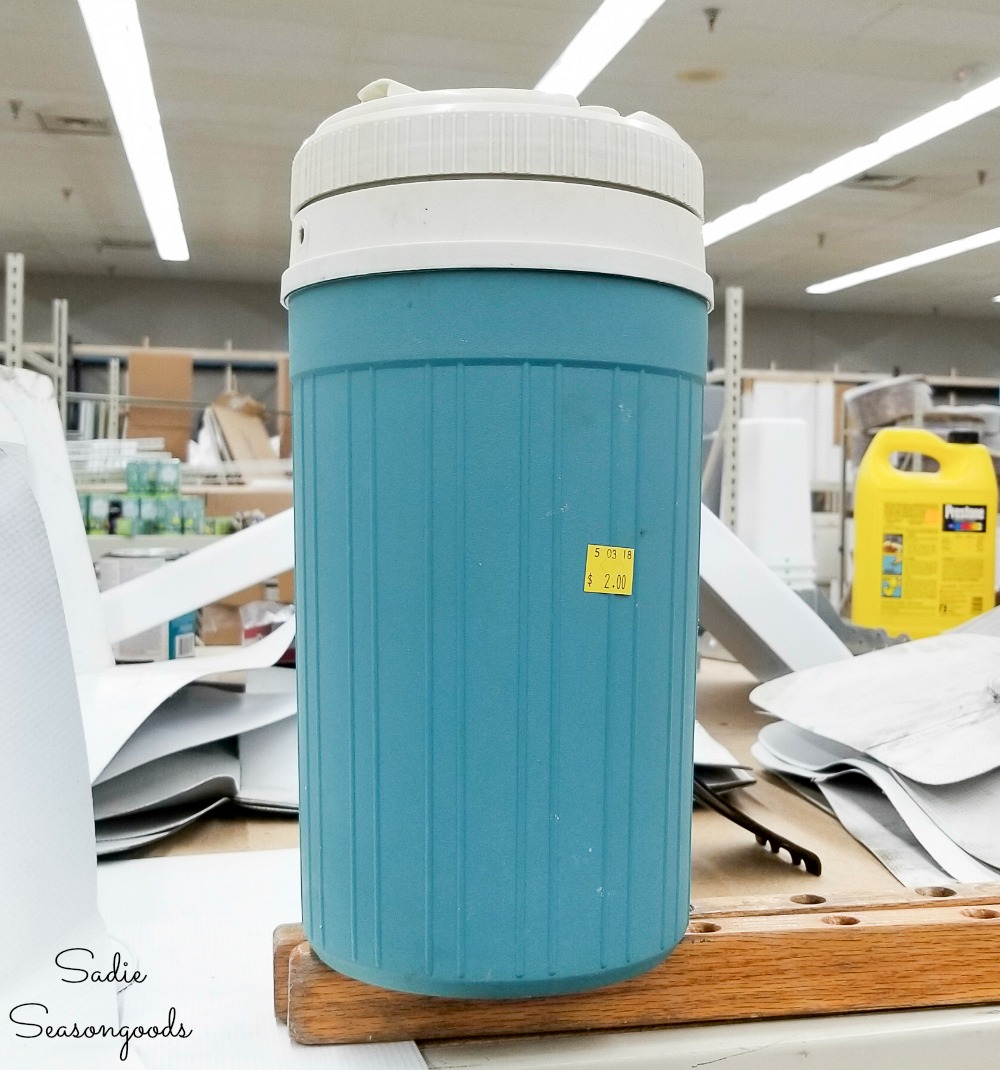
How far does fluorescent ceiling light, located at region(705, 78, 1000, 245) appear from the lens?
15.3ft

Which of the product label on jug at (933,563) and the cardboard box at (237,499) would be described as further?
the cardboard box at (237,499)

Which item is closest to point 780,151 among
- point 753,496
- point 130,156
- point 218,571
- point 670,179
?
point 130,156

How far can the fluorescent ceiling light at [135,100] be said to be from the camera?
146 inches

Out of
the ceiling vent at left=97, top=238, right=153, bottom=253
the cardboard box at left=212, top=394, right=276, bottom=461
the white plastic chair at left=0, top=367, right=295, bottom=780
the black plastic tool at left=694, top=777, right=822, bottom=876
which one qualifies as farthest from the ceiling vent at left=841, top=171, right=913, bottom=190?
the black plastic tool at left=694, top=777, right=822, bottom=876

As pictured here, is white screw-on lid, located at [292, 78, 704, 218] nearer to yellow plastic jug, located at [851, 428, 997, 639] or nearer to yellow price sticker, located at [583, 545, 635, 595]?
yellow price sticker, located at [583, 545, 635, 595]

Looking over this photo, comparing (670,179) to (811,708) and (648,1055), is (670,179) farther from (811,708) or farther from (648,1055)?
(811,708)

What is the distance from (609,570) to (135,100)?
4.92m

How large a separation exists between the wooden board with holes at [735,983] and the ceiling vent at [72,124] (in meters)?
5.34

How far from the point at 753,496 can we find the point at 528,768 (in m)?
1.26

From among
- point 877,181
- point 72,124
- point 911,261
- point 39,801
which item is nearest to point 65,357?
point 72,124

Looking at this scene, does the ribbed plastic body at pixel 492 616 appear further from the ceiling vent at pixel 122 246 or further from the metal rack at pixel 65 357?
the ceiling vent at pixel 122 246

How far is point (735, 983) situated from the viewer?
450 mm

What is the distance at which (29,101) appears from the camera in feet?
15.6

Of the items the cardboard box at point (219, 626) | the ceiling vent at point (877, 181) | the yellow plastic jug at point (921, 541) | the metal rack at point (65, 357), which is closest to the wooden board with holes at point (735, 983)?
the yellow plastic jug at point (921, 541)
